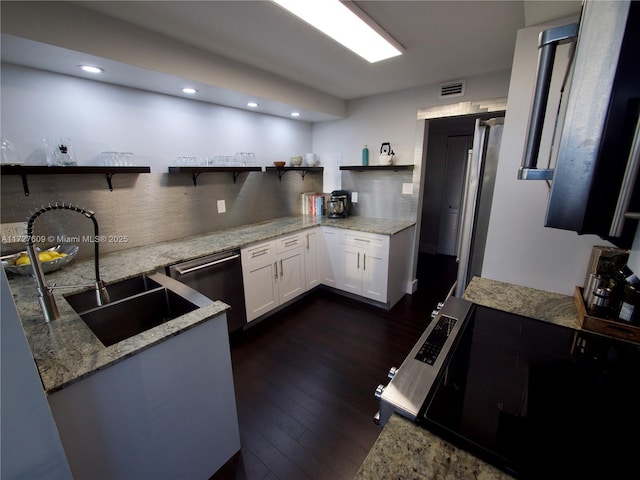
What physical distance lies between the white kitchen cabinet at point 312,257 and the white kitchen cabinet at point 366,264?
1.01 ft

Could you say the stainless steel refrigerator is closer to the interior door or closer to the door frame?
the door frame

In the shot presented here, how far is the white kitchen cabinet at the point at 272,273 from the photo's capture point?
253cm

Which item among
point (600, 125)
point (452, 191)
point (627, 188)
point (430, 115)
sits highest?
point (430, 115)

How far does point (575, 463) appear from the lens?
0.57 meters

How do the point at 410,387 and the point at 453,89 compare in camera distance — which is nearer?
the point at 410,387

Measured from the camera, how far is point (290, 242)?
288 cm

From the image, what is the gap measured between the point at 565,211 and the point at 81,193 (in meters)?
2.65

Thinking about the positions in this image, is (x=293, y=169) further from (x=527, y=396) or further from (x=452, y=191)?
(x=527, y=396)

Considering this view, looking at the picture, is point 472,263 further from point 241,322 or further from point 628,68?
point 241,322

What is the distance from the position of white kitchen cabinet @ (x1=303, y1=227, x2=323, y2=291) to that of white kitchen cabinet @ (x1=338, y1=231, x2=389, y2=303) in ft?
1.01

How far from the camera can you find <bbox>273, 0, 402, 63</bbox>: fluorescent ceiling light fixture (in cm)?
142

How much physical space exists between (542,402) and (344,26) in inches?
78.4

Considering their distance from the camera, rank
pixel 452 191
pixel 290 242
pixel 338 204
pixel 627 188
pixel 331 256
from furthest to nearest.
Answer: pixel 452 191 < pixel 338 204 < pixel 331 256 < pixel 290 242 < pixel 627 188

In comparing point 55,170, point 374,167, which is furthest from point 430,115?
point 55,170
